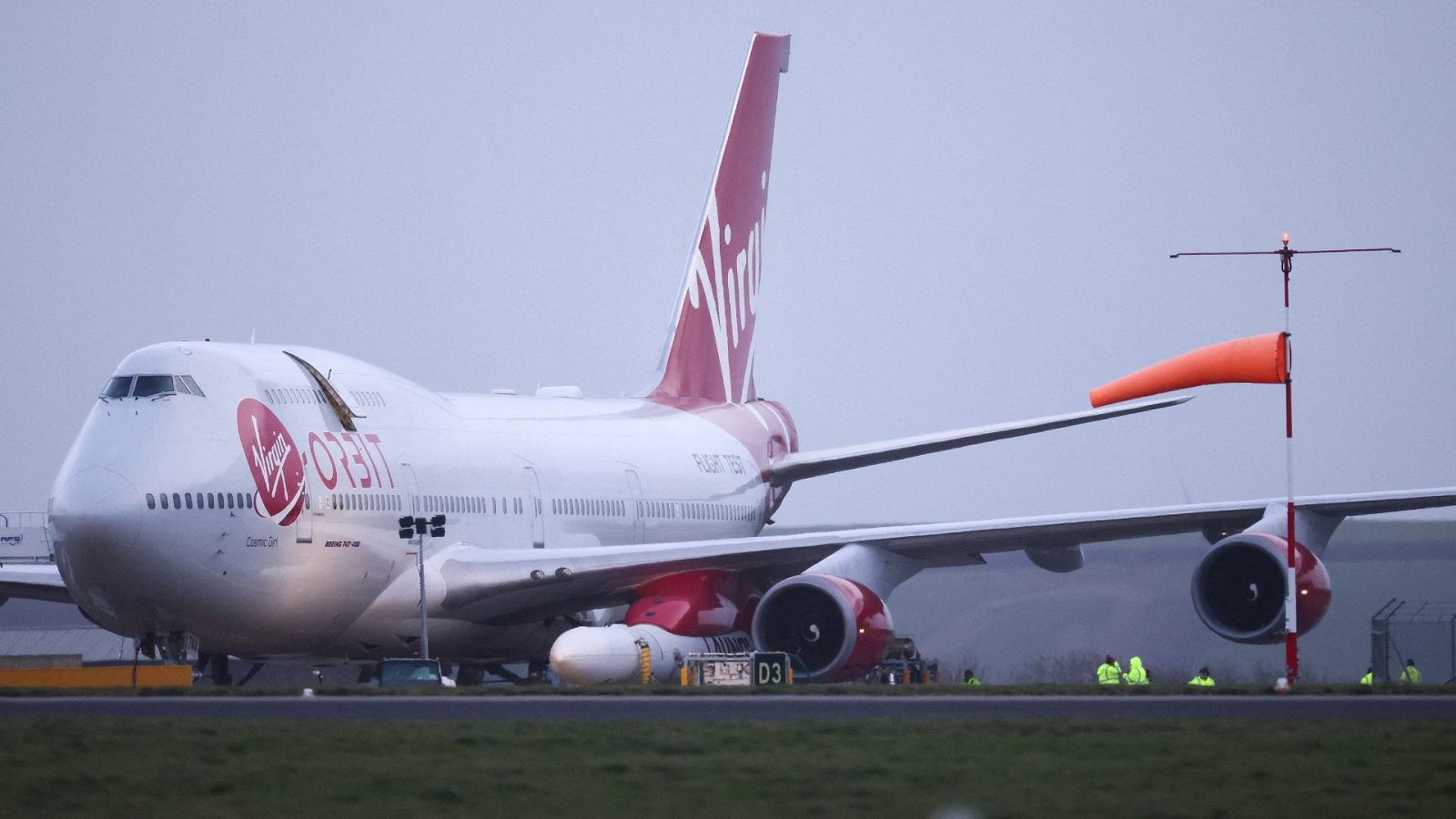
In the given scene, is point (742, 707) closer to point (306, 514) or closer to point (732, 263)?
point (306, 514)

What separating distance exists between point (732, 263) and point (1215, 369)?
16.0 m

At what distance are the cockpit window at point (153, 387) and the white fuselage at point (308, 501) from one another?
0.10 metres

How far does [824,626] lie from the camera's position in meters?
26.5

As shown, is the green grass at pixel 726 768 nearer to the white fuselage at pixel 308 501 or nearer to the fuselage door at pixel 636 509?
the white fuselage at pixel 308 501

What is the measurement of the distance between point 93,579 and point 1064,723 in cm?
1224

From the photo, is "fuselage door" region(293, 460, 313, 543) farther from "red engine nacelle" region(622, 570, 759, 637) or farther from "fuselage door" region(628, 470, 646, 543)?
"fuselage door" region(628, 470, 646, 543)

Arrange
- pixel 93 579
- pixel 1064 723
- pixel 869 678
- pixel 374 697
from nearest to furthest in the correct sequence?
pixel 1064 723
pixel 374 697
pixel 93 579
pixel 869 678

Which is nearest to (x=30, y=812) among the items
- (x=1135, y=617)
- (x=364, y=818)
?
(x=364, y=818)

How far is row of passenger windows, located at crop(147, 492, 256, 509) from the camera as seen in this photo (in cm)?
2339

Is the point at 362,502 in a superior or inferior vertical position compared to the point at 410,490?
inferior

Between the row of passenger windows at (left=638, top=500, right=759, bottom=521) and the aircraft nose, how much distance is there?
1111 cm

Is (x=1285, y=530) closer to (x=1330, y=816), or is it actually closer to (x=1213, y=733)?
(x=1213, y=733)

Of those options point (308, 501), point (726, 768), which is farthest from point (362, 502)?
point (726, 768)

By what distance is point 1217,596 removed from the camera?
25531 mm
